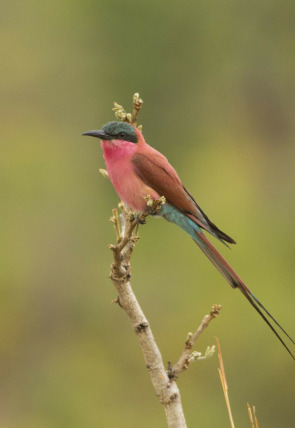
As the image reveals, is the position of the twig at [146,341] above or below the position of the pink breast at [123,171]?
below

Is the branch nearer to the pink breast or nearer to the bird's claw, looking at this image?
the bird's claw

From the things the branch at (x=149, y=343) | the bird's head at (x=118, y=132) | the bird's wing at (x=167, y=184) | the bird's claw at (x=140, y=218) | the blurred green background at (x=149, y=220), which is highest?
the blurred green background at (x=149, y=220)

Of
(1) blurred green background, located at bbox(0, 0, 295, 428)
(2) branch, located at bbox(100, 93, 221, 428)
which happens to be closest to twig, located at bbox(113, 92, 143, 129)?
(2) branch, located at bbox(100, 93, 221, 428)

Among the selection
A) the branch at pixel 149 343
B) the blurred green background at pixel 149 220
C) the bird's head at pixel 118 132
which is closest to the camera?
the branch at pixel 149 343

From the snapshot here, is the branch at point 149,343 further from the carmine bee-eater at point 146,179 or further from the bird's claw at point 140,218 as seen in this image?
the carmine bee-eater at point 146,179

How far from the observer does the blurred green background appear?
18.3 ft

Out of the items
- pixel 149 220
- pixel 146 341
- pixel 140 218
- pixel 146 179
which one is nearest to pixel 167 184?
pixel 146 179

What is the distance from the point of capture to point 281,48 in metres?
8.03

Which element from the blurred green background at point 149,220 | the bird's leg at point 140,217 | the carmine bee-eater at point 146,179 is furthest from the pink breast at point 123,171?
the blurred green background at point 149,220

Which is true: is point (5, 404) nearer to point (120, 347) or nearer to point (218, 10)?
point (120, 347)

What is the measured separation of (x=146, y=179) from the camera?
6.25 feet

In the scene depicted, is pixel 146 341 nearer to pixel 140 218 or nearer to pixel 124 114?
pixel 140 218

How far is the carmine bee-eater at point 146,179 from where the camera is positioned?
1869mm

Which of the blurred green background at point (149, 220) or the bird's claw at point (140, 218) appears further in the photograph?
the blurred green background at point (149, 220)
